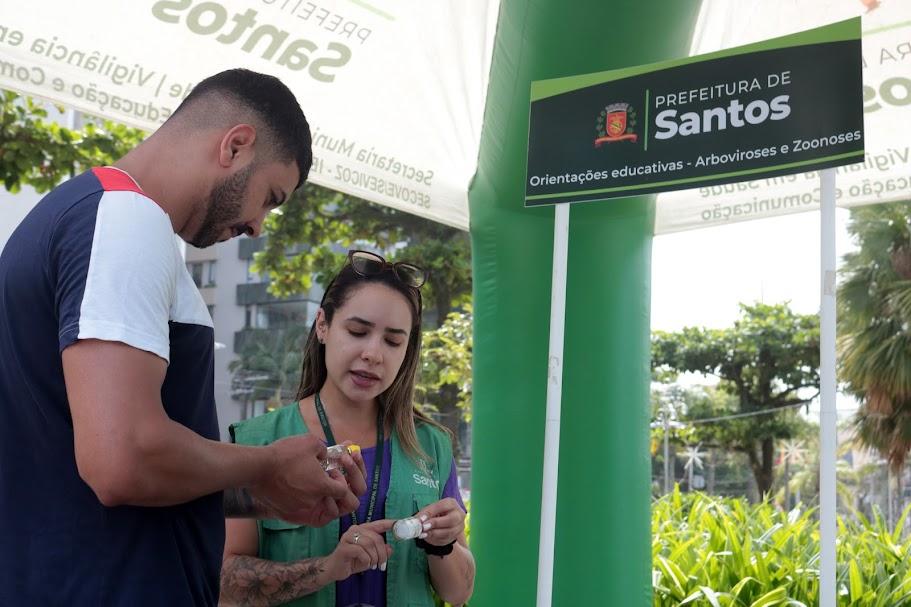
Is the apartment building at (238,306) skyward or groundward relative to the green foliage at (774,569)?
skyward

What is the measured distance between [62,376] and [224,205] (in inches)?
14.6

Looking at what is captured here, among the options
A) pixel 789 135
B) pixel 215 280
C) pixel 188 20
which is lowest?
pixel 789 135

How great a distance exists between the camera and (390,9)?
13.3 feet

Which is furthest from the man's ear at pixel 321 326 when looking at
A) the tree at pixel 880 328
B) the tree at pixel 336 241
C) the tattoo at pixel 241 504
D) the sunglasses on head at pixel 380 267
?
the tree at pixel 880 328

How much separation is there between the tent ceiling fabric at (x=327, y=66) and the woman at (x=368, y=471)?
1.31m

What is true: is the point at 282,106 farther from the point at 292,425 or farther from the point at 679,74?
the point at 679,74

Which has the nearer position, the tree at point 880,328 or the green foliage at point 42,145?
the green foliage at point 42,145

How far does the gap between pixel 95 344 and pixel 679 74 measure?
7.26 feet

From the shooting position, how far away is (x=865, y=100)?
3.89 meters

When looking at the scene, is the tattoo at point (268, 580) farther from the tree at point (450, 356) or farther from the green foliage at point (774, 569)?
the tree at point (450, 356)

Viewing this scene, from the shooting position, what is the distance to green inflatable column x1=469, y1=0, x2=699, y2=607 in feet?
11.7

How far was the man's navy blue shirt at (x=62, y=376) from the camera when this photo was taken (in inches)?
49.6

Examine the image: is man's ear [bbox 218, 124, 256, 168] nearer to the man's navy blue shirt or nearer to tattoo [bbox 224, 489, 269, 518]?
the man's navy blue shirt

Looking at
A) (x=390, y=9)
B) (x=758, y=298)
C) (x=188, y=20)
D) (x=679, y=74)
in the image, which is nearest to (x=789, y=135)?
(x=679, y=74)
